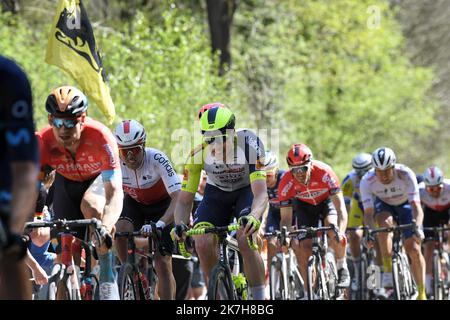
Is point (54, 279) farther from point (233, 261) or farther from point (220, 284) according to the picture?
point (233, 261)

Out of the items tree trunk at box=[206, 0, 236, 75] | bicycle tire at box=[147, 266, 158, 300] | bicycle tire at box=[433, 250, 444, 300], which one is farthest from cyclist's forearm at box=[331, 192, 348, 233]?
tree trunk at box=[206, 0, 236, 75]

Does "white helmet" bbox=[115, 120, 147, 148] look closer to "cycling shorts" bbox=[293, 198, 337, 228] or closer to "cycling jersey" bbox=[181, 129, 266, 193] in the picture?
"cycling jersey" bbox=[181, 129, 266, 193]

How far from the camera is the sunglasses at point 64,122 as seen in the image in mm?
8938

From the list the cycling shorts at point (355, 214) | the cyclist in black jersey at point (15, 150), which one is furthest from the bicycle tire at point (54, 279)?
the cycling shorts at point (355, 214)

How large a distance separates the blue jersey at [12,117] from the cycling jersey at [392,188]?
10.5 metres

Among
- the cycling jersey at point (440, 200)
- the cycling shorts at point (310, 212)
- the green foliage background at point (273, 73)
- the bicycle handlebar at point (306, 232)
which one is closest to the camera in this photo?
the bicycle handlebar at point (306, 232)

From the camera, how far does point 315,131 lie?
132ft

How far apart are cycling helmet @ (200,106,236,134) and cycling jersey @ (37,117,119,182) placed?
80 centimetres

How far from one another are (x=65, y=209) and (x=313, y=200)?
16.8 feet

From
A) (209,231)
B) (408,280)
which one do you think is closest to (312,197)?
(408,280)

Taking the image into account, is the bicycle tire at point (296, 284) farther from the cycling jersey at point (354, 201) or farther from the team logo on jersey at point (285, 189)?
the cycling jersey at point (354, 201)

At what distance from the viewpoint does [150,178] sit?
11219 millimetres

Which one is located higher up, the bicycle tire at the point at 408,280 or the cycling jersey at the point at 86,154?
the cycling jersey at the point at 86,154

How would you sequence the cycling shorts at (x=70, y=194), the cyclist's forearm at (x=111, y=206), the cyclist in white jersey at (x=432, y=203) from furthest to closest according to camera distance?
the cyclist in white jersey at (x=432, y=203) < the cycling shorts at (x=70, y=194) < the cyclist's forearm at (x=111, y=206)
